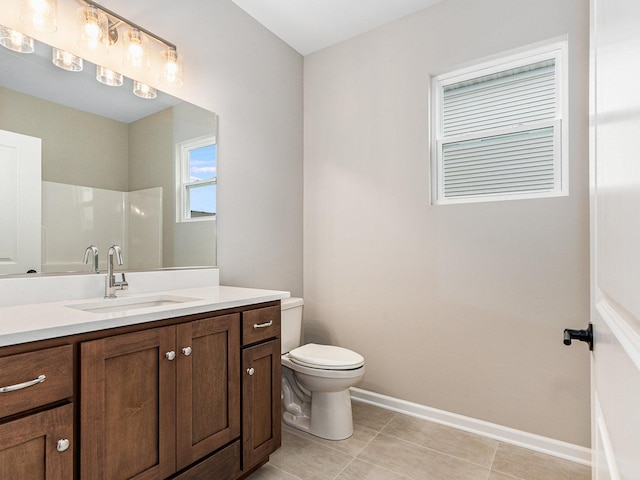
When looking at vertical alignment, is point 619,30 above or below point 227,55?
below

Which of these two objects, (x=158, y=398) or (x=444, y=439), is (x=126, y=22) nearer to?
(x=158, y=398)

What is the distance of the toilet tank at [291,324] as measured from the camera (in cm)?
232

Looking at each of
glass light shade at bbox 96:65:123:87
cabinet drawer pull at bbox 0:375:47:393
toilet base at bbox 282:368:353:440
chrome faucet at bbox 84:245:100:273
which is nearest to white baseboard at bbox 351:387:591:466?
toilet base at bbox 282:368:353:440

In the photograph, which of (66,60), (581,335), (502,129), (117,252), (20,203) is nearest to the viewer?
(581,335)

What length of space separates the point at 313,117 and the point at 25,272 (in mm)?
2168

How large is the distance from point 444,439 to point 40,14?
2.87m

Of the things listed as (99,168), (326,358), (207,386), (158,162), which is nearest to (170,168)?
(158,162)

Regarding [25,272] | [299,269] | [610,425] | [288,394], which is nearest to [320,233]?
[299,269]

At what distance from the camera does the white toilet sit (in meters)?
2.01

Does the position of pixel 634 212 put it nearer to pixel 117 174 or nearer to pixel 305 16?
pixel 117 174

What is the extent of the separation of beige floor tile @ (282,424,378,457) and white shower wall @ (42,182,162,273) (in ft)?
4.36

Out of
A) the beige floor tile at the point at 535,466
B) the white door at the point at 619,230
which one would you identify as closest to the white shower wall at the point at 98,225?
the white door at the point at 619,230

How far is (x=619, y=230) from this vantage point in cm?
42

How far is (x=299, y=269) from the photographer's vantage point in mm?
2873
